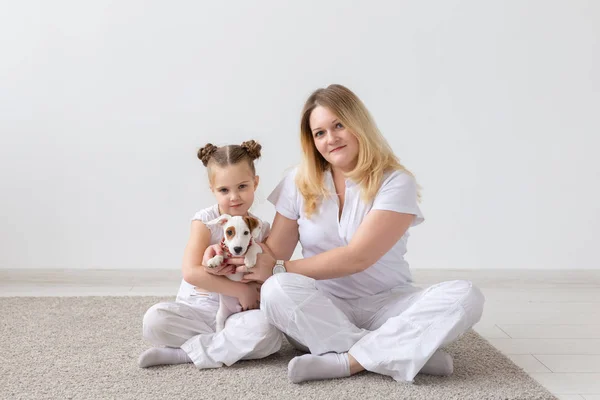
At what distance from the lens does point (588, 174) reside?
331 cm

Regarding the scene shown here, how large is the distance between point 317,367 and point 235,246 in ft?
1.25

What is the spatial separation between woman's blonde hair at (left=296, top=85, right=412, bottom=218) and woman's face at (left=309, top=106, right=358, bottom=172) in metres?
0.02

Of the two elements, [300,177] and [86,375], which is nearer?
[86,375]

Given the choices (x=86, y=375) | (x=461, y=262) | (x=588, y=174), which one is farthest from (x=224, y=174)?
(x=588, y=174)

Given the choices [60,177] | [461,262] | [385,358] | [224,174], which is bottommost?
[461,262]

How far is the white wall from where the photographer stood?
10.5 ft

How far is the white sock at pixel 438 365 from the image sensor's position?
1876 mm

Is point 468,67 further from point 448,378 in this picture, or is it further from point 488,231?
point 448,378

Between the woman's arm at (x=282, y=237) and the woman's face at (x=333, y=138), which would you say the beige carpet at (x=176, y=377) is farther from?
the woman's face at (x=333, y=138)

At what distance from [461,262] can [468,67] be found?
0.89m

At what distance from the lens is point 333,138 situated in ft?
6.60

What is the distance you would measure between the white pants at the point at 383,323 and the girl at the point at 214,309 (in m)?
0.10

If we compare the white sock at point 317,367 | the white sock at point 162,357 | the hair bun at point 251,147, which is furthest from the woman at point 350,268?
the white sock at point 162,357

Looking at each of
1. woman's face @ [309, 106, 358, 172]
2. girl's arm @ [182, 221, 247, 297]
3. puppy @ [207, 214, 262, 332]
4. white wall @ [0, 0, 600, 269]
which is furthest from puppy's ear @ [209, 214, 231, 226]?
white wall @ [0, 0, 600, 269]
